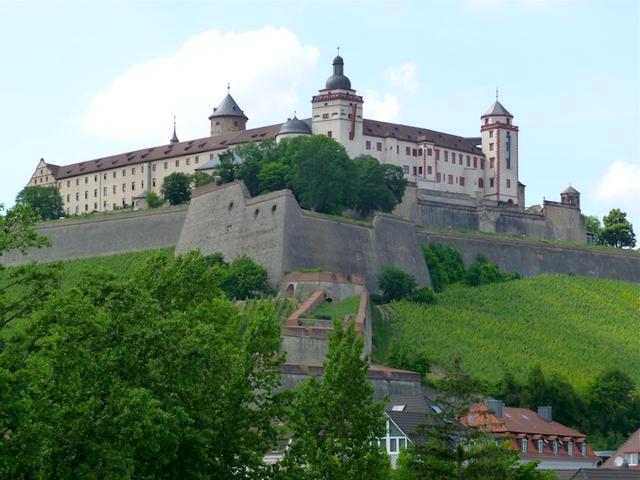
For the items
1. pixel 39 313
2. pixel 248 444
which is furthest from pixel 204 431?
pixel 39 313

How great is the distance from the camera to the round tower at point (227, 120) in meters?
114

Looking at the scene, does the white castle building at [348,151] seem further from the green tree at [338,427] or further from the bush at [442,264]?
the green tree at [338,427]

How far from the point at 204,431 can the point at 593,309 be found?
220ft

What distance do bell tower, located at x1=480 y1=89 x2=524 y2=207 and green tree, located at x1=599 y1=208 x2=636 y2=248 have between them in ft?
32.4

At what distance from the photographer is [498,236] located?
332 feet

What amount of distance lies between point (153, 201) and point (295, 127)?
A: 988 cm

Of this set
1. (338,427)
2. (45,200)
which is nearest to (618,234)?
(45,200)

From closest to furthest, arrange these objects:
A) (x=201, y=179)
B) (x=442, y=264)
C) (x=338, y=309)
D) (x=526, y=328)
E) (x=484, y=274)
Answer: (x=338, y=309), (x=526, y=328), (x=442, y=264), (x=484, y=274), (x=201, y=179)

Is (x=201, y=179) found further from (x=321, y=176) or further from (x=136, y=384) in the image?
(x=136, y=384)

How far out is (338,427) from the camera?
105ft

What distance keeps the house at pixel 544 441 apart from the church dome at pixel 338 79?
44.6 metres

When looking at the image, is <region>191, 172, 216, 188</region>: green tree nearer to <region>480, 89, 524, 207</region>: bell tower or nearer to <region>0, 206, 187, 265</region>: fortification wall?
<region>0, 206, 187, 265</region>: fortification wall

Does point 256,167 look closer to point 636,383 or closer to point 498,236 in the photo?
point 498,236

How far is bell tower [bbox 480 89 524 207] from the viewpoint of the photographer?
4326 inches
